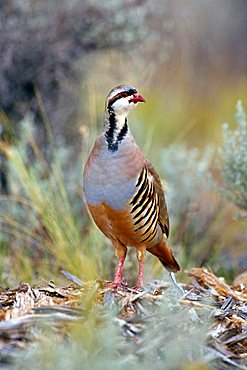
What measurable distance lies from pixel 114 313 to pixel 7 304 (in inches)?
24.9

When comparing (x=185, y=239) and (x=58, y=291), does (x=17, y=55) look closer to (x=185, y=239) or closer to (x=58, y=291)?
(x=185, y=239)

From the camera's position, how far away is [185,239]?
6262mm

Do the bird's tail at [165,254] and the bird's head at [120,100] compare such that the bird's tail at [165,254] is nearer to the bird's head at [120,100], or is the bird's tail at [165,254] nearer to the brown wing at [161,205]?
the brown wing at [161,205]

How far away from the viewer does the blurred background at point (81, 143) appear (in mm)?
5520

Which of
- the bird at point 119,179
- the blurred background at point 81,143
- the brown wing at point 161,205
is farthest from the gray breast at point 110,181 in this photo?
the blurred background at point 81,143

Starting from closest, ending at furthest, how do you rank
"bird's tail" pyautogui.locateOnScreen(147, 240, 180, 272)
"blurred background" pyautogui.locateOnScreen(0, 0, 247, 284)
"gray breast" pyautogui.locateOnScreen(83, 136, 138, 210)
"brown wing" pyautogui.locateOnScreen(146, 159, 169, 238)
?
"gray breast" pyautogui.locateOnScreen(83, 136, 138, 210)
"brown wing" pyautogui.locateOnScreen(146, 159, 169, 238)
"bird's tail" pyautogui.locateOnScreen(147, 240, 180, 272)
"blurred background" pyautogui.locateOnScreen(0, 0, 247, 284)

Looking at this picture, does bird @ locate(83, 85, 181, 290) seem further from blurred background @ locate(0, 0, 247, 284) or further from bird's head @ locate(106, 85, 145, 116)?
blurred background @ locate(0, 0, 247, 284)

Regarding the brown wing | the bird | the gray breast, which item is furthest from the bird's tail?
the gray breast

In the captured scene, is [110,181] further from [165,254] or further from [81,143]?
[81,143]

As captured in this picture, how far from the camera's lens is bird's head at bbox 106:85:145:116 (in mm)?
4027

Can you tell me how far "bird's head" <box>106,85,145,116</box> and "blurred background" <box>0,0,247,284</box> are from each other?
1483 millimetres

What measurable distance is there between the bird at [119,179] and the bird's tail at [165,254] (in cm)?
35

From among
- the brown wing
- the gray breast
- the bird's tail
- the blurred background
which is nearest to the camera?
the gray breast

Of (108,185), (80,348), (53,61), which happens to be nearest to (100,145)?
(108,185)
